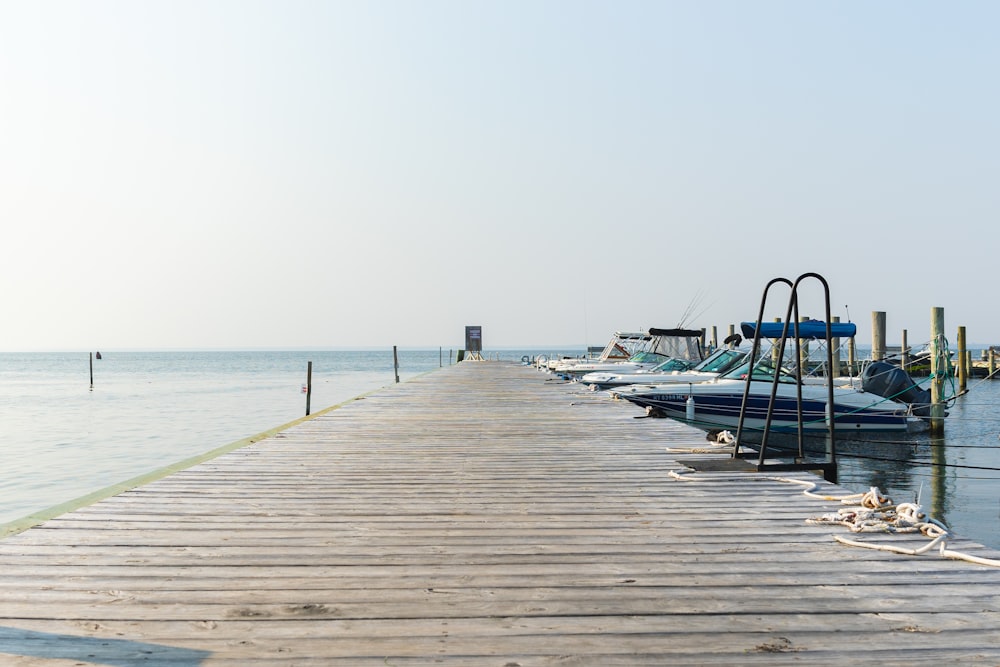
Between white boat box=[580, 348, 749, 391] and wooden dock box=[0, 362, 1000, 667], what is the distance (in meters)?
12.4

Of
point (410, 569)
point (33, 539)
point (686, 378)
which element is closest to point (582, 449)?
point (410, 569)

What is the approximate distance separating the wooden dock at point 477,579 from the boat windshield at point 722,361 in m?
12.4

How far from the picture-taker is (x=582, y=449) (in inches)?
331

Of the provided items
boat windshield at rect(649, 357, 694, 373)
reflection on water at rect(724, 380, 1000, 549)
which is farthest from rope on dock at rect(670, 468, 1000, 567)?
boat windshield at rect(649, 357, 694, 373)

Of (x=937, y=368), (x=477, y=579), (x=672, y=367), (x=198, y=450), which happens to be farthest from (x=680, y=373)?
(x=477, y=579)

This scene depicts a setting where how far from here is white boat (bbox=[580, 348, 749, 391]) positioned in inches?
727

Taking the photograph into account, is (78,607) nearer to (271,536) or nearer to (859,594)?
(271,536)

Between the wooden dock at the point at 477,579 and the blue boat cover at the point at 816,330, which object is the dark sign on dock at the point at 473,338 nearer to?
the blue boat cover at the point at 816,330

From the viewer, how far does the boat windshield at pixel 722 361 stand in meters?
18.4

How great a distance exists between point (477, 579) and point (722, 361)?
16.4 meters

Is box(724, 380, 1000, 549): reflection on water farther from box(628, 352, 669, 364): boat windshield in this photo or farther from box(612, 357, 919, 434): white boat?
box(628, 352, 669, 364): boat windshield

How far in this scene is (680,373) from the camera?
66.6 ft

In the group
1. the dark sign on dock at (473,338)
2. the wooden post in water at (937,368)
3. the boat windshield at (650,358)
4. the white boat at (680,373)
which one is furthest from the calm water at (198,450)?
the dark sign on dock at (473,338)

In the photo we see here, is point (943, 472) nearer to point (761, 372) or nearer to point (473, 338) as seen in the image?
point (761, 372)
